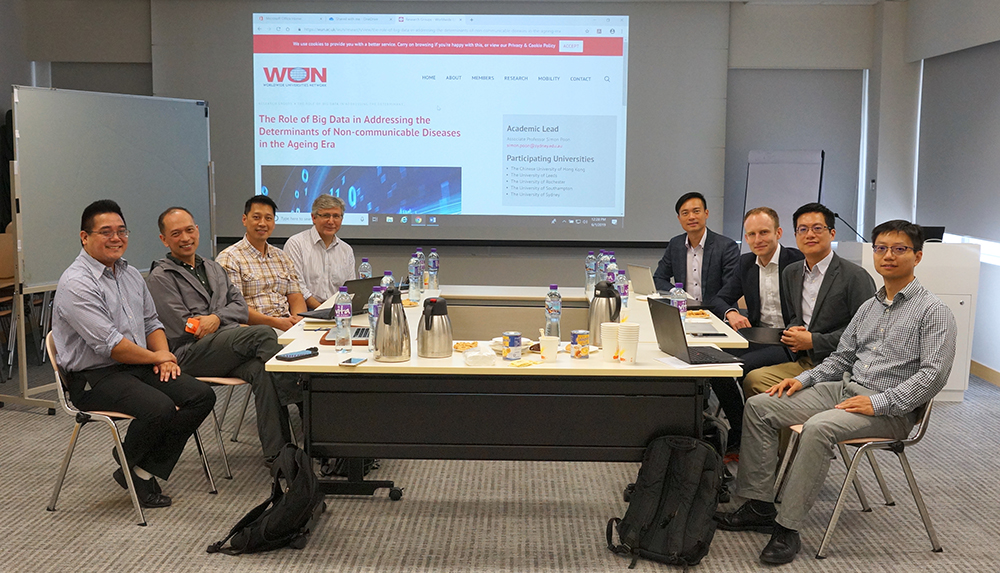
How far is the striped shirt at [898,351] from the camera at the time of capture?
9.50 ft

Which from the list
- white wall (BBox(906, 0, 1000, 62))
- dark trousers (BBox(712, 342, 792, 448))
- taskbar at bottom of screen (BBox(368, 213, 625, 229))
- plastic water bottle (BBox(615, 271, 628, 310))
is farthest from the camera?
taskbar at bottom of screen (BBox(368, 213, 625, 229))

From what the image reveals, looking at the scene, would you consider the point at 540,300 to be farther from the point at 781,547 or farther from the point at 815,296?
the point at 781,547

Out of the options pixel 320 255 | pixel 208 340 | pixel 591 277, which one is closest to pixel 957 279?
pixel 591 277

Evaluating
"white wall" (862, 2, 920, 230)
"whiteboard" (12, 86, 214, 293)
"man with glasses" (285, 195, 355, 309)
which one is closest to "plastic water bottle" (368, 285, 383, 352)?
"man with glasses" (285, 195, 355, 309)

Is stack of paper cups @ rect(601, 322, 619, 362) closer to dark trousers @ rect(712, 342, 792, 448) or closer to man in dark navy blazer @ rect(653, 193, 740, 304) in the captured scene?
dark trousers @ rect(712, 342, 792, 448)

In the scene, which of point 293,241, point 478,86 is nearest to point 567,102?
point 478,86

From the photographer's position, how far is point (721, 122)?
6.71m

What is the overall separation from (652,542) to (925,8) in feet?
17.2

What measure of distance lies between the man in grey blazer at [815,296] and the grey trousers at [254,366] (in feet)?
7.07

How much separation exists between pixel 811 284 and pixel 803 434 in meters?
1.15

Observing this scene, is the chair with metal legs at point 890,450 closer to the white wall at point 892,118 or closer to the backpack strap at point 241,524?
the backpack strap at point 241,524

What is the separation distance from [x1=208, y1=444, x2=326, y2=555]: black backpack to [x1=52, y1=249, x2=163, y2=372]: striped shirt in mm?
909

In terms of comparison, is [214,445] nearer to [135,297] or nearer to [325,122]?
[135,297]

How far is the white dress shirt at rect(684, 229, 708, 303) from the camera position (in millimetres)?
5000
